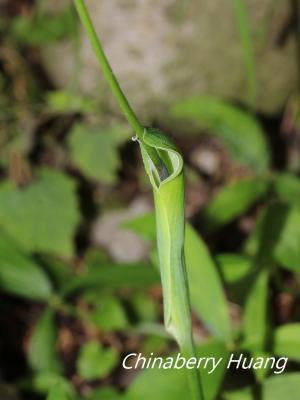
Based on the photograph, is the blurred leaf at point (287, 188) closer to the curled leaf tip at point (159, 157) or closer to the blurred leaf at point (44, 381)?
the blurred leaf at point (44, 381)

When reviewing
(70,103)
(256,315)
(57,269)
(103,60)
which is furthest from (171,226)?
(70,103)

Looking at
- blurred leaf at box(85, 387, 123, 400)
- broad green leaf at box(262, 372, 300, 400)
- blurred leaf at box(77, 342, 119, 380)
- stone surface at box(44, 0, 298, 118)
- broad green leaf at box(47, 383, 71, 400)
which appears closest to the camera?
broad green leaf at box(47, 383, 71, 400)

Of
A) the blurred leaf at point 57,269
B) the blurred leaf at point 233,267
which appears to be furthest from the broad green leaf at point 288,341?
the blurred leaf at point 57,269

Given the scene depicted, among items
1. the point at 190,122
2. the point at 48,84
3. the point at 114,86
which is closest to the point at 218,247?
the point at 190,122

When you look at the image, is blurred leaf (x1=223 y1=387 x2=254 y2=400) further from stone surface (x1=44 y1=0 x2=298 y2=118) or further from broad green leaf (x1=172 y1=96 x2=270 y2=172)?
stone surface (x1=44 y1=0 x2=298 y2=118)

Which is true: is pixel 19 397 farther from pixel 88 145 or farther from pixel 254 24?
pixel 254 24

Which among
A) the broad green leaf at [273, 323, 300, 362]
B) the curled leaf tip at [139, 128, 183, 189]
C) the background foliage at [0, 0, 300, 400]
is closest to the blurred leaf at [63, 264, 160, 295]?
the background foliage at [0, 0, 300, 400]
